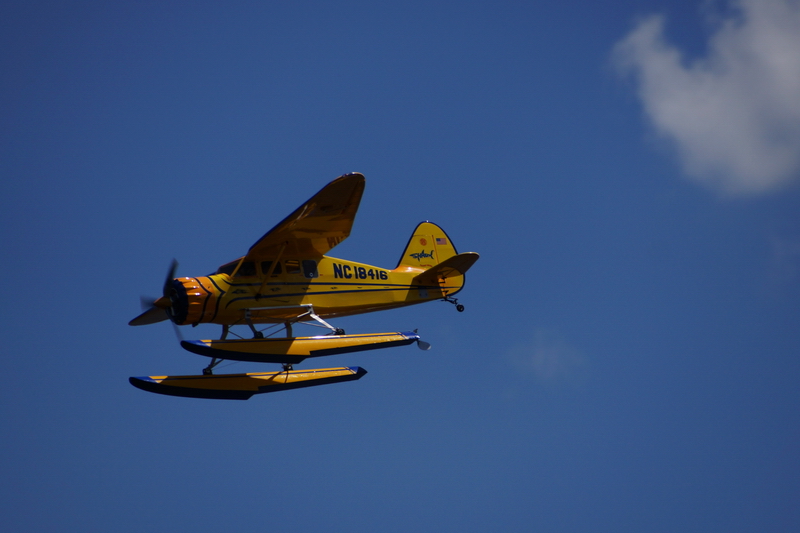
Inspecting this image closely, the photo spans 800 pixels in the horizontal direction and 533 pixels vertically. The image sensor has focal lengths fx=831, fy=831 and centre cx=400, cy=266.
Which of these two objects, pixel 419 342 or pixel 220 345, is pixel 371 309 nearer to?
pixel 419 342

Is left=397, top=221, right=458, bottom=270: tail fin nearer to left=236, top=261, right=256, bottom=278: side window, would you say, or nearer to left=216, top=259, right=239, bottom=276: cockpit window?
left=236, top=261, right=256, bottom=278: side window

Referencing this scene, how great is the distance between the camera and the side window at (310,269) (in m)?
19.8

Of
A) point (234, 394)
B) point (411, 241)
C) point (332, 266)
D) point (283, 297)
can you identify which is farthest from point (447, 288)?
point (234, 394)

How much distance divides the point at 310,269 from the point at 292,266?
1.54 feet

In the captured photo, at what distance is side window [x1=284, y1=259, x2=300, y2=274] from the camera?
19.5 meters

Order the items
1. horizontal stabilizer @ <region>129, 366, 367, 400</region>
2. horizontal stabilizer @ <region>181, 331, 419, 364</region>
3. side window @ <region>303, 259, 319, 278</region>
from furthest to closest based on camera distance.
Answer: side window @ <region>303, 259, 319, 278</region> → horizontal stabilizer @ <region>129, 366, 367, 400</region> → horizontal stabilizer @ <region>181, 331, 419, 364</region>

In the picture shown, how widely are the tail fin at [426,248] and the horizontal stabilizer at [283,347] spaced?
4018mm

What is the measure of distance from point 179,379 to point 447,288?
7617 millimetres

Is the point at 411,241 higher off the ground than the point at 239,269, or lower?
higher

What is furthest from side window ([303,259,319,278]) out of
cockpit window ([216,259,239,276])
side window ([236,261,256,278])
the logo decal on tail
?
the logo decal on tail

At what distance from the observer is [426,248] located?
23391 mm

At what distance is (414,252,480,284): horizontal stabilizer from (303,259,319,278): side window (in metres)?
3.29

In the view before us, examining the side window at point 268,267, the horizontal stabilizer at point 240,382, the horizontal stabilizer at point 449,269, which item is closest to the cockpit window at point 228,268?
the side window at point 268,267

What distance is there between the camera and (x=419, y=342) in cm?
2002
